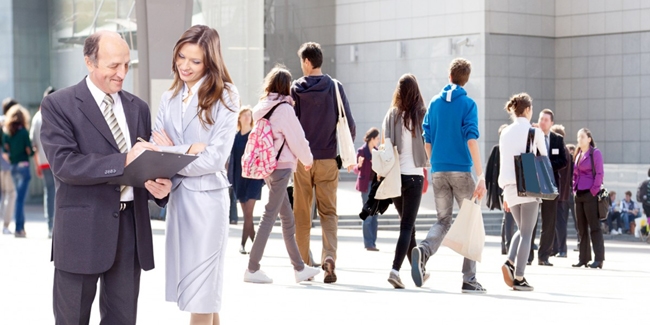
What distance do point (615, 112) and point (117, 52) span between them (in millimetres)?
30717

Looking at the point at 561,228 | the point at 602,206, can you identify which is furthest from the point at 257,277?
the point at 561,228

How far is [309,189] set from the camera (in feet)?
34.9

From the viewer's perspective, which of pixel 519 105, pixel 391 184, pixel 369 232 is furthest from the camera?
pixel 369 232

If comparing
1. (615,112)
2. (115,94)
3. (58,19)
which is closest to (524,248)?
(115,94)

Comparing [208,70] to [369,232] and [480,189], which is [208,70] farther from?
[369,232]

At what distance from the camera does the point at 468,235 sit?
10.0 meters

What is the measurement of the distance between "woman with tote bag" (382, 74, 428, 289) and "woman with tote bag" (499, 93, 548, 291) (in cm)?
83

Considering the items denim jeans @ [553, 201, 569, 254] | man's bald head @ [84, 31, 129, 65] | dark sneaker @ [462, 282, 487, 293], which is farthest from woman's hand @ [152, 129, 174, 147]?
denim jeans @ [553, 201, 569, 254]

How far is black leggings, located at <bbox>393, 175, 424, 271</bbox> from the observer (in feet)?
33.8

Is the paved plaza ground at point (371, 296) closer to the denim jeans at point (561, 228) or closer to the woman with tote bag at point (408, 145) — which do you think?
the woman with tote bag at point (408, 145)

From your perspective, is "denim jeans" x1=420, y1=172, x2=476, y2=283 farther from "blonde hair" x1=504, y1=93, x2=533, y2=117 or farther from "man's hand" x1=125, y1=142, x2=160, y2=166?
"man's hand" x1=125, y1=142, x2=160, y2=166

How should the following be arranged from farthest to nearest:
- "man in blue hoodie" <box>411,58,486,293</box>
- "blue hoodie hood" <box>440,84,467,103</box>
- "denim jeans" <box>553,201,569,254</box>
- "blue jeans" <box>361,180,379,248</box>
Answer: "denim jeans" <box>553,201,569,254</box> → "blue jeans" <box>361,180,379,248</box> → "blue hoodie hood" <box>440,84,467,103</box> → "man in blue hoodie" <box>411,58,486,293</box>

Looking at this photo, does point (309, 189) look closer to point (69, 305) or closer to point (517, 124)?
point (517, 124)

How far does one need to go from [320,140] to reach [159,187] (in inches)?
213
